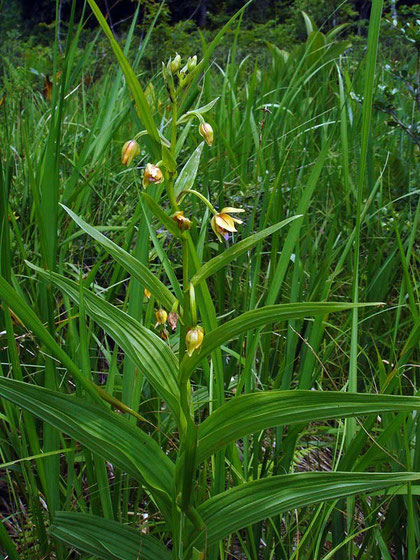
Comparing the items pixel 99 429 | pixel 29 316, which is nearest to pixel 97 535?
pixel 99 429

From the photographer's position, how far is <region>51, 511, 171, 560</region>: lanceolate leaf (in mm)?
607

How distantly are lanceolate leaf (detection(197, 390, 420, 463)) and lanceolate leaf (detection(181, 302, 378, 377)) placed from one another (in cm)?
6

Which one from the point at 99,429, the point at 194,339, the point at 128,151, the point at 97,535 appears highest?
the point at 128,151

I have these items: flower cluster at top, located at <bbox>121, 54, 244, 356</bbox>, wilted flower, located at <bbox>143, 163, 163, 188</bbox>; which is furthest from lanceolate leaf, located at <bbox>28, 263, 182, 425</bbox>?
wilted flower, located at <bbox>143, 163, 163, 188</bbox>

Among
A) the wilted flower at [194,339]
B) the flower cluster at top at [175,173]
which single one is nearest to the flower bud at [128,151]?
the flower cluster at top at [175,173]

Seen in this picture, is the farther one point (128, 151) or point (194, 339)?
point (128, 151)

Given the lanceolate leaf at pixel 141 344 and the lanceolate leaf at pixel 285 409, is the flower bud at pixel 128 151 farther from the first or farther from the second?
the lanceolate leaf at pixel 285 409

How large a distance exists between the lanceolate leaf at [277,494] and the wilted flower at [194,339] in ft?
0.51

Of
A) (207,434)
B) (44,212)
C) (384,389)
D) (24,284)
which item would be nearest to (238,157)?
(24,284)

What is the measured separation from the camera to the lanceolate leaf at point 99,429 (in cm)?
56

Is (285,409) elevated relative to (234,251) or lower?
lower

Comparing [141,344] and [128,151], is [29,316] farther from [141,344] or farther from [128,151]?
[128,151]

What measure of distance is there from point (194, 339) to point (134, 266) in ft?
0.32

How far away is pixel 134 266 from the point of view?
0.58 metres
